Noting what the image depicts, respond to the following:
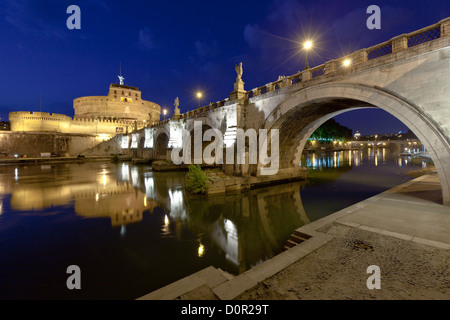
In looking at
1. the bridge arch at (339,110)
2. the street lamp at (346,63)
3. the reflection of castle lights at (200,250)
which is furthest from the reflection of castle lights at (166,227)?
the street lamp at (346,63)

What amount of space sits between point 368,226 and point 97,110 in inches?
3247

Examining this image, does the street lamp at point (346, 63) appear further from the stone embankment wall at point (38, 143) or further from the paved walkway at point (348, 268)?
the stone embankment wall at point (38, 143)

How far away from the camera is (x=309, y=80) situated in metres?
10.8

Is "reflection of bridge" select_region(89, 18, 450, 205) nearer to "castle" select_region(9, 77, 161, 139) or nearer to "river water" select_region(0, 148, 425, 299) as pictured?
"river water" select_region(0, 148, 425, 299)

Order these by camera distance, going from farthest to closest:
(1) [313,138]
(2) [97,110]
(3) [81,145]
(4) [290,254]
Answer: (2) [97,110] < (1) [313,138] < (3) [81,145] < (4) [290,254]

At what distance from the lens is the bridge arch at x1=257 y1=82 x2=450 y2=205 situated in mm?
6750

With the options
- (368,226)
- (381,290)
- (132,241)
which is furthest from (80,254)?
(368,226)

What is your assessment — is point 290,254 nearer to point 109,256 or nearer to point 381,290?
point 381,290

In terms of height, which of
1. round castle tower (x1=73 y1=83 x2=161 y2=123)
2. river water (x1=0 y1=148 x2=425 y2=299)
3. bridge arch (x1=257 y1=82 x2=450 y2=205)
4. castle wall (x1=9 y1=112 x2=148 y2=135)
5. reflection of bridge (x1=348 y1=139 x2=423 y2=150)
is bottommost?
river water (x1=0 y1=148 x2=425 y2=299)

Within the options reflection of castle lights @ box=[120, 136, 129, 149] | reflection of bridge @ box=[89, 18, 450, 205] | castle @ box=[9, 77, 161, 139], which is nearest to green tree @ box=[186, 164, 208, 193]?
reflection of bridge @ box=[89, 18, 450, 205]

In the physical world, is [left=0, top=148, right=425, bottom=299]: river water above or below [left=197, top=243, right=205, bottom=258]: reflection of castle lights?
above

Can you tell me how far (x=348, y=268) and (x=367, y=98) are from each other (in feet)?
26.3

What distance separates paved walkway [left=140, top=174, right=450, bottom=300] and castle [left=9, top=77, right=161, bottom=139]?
49.4 meters

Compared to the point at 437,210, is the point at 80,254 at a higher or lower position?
lower
